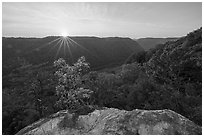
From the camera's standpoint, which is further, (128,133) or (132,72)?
(132,72)

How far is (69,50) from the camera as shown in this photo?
129500 mm

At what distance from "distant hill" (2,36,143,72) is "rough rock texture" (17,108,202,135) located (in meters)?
95.1

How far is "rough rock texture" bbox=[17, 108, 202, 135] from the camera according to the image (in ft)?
30.5

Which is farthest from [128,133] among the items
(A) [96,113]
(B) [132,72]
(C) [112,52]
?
(C) [112,52]

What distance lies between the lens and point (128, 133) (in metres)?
9.28

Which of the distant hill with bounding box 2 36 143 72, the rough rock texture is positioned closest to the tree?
the rough rock texture

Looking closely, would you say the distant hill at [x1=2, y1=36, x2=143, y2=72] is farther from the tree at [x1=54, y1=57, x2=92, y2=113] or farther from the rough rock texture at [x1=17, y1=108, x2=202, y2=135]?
the rough rock texture at [x1=17, y1=108, x2=202, y2=135]

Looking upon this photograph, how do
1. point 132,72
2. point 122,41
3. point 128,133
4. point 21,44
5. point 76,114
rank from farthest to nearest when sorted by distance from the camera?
point 122,41
point 21,44
point 132,72
point 76,114
point 128,133

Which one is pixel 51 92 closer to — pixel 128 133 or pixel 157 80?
pixel 157 80

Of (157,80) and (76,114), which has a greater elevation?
(76,114)

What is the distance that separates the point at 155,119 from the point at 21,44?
135 metres

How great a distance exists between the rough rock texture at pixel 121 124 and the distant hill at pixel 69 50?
95056 mm

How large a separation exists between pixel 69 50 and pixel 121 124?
122 meters

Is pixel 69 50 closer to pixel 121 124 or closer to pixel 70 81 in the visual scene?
pixel 70 81
